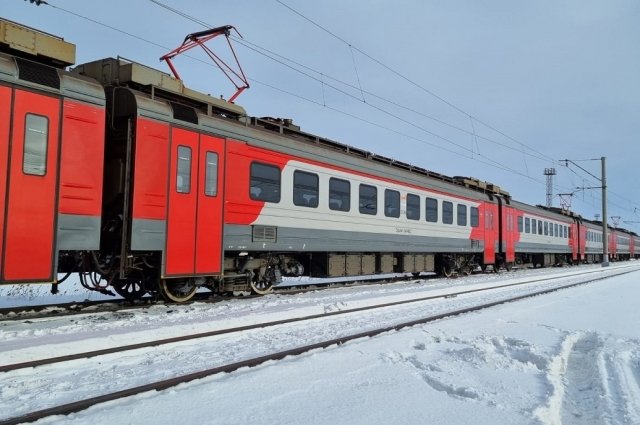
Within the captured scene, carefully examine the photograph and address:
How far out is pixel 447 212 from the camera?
1797cm

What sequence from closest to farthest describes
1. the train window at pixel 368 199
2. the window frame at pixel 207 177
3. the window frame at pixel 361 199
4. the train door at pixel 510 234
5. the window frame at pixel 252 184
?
the window frame at pixel 207 177, the window frame at pixel 252 184, the window frame at pixel 361 199, the train window at pixel 368 199, the train door at pixel 510 234

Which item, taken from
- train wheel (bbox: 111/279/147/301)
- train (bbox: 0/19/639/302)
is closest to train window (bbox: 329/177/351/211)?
train (bbox: 0/19/639/302)

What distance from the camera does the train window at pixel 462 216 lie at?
18.8m

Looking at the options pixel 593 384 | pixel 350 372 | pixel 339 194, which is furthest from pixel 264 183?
pixel 593 384

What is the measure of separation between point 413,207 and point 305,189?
5.42 m

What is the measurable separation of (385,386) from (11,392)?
3.18 meters

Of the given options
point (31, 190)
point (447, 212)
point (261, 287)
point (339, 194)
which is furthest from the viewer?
point (447, 212)

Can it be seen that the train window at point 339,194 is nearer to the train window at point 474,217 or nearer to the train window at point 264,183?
the train window at point 264,183

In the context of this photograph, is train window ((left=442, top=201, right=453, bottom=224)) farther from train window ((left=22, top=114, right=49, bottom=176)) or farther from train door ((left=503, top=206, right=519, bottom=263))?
train window ((left=22, top=114, right=49, bottom=176))

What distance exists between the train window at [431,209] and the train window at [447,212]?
1.98 feet

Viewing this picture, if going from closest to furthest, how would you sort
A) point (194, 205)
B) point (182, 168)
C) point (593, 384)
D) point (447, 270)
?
point (593, 384) → point (182, 168) → point (194, 205) → point (447, 270)

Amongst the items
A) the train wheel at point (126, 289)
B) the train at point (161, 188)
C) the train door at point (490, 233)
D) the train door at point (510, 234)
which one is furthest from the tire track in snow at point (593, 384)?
the train door at point (510, 234)

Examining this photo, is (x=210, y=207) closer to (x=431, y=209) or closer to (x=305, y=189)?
(x=305, y=189)

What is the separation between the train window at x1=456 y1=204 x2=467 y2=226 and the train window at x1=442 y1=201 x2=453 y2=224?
0.62 meters
